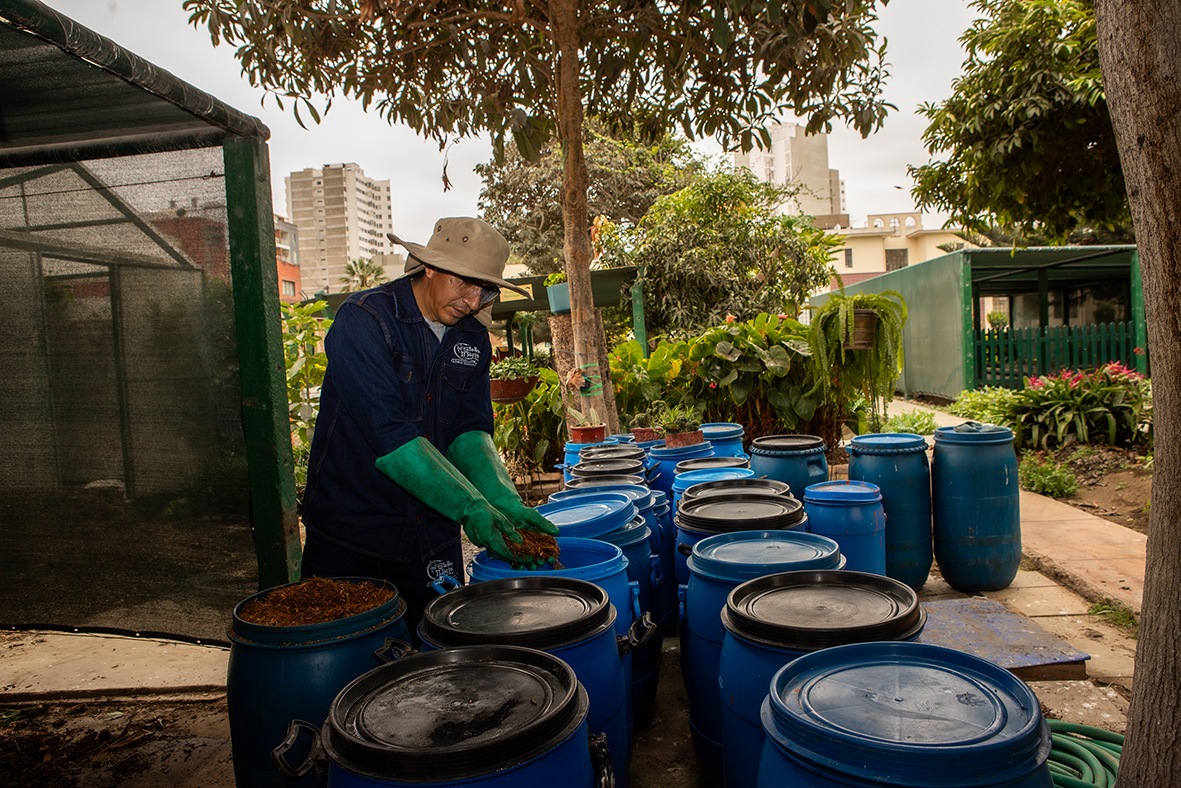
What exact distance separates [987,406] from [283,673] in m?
9.97

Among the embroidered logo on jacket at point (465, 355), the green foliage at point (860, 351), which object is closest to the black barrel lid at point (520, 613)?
the embroidered logo on jacket at point (465, 355)

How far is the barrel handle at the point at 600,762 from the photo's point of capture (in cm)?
127

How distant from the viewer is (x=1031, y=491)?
633 cm

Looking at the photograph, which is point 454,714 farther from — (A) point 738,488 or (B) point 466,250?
(A) point 738,488

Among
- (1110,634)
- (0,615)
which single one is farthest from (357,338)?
(1110,634)

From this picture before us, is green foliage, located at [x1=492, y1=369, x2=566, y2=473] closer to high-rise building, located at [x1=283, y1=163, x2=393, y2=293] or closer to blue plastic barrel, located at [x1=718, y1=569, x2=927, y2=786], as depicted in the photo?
blue plastic barrel, located at [x1=718, y1=569, x2=927, y2=786]

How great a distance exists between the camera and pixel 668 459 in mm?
4285

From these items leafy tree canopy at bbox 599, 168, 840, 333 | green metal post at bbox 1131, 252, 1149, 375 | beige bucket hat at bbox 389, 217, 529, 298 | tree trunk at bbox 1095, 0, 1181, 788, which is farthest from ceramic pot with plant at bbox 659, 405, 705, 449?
green metal post at bbox 1131, 252, 1149, 375

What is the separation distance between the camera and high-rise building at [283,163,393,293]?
86500mm

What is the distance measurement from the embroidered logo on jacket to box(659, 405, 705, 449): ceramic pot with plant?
2161 millimetres

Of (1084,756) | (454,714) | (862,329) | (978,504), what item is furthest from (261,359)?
(862,329)

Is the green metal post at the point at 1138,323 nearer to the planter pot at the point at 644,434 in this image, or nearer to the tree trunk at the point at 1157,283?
the planter pot at the point at 644,434

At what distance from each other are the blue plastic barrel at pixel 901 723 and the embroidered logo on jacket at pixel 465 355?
58.9 inches

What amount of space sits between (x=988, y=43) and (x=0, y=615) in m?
8.24
